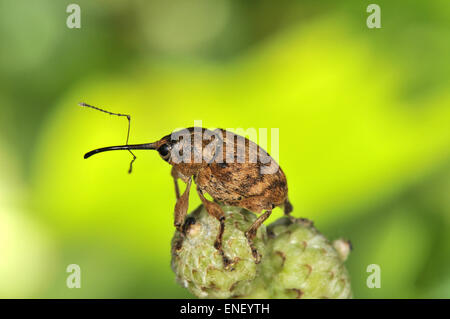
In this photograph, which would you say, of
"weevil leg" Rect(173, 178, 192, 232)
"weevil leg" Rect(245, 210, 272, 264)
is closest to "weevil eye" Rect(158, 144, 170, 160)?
"weevil leg" Rect(173, 178, 192, 232)

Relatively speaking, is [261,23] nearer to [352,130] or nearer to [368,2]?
[368,2]

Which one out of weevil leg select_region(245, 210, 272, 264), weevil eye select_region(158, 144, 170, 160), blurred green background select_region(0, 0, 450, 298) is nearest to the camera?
weevil eye select_region(158, 144, 170, 160)

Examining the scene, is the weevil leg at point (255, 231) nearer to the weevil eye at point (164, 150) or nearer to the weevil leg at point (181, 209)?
the weevil leg at point (181, 209)

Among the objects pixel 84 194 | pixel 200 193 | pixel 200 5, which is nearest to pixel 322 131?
pixel 200 193

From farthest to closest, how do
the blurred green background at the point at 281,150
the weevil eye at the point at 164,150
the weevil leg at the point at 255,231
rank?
the blurred green background at the point at 281,150
the weevil leg at the point at 255,231
the weevil eye at the point at 164,150

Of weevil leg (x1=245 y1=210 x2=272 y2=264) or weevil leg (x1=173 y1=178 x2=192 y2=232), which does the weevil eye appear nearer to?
weevil leg (x1=173 y1=178 x2=192 y2=232)

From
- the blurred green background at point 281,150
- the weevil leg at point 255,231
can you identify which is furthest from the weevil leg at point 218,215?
the blurred green background at point 281,150
